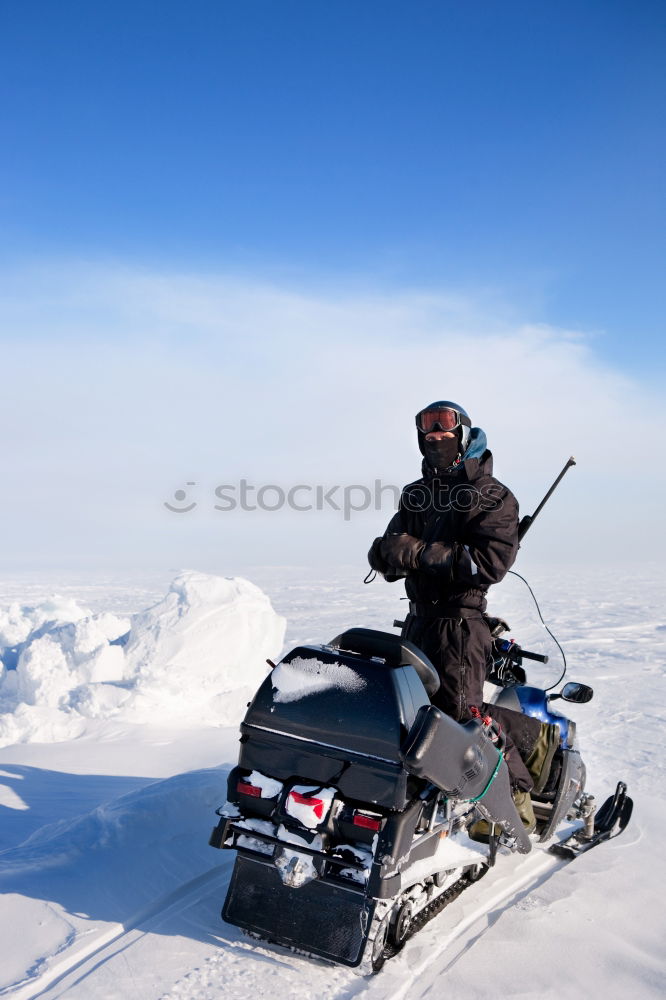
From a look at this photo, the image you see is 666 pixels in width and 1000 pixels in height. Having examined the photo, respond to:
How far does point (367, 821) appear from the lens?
2354 mm

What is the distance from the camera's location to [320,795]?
242 cm

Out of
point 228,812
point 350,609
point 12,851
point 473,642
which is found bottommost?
point 350,609

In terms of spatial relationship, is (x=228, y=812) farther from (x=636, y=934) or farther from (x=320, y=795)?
→ (x=636, y=934)

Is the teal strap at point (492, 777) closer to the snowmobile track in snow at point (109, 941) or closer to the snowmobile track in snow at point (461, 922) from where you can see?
the snowmobile track in snow at point (461, 922)

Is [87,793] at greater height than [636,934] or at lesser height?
lesser

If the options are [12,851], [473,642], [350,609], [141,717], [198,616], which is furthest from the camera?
[350,609]

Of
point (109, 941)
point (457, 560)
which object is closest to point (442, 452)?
point (457, 560)

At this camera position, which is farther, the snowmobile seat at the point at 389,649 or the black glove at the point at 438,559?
the black glove at the point at 438,559

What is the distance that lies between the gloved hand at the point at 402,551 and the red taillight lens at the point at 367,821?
1061mm

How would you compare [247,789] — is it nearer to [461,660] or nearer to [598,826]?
[461,660]

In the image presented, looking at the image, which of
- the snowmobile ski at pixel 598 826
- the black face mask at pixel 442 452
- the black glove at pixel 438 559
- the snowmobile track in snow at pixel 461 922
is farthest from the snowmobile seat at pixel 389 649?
the snowmobile ski at pixel 598 826

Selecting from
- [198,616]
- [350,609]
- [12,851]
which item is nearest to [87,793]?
[12,851]

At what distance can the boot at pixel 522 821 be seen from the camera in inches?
120

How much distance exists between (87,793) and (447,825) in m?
2.94
